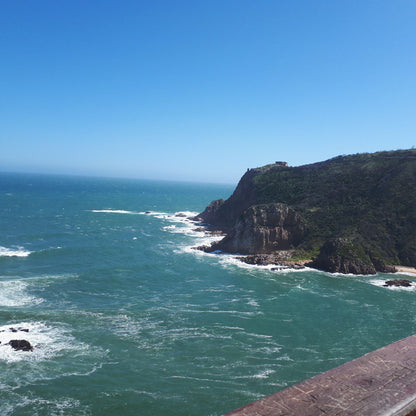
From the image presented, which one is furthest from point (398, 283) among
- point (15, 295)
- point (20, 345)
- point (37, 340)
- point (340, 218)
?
point (15, 295)

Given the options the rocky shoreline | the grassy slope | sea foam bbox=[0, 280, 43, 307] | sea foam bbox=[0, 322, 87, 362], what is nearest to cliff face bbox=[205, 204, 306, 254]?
the rocky shoreline

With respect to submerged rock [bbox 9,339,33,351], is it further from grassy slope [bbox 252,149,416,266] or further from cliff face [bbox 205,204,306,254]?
grassy slope [bbox 252,149,416,266]

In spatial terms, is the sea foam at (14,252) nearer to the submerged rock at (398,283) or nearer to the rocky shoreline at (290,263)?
the rocky shoreline at (290,263)

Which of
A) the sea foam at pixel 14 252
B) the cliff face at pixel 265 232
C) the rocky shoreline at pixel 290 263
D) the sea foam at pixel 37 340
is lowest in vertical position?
the sea foam at pixel 37 340

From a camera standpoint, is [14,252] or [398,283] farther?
[14,252]

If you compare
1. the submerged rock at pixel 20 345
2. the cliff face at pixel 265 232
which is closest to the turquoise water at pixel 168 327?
the submerged rock at pixel 20 345

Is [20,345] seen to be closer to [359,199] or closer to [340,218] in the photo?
[340,218]

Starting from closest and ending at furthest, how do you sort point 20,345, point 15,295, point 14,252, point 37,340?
1. point 20,345
2. point 37,340
3. point 15,295
4. point 14,252

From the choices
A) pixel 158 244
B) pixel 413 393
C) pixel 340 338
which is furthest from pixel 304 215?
pixel 413 393
